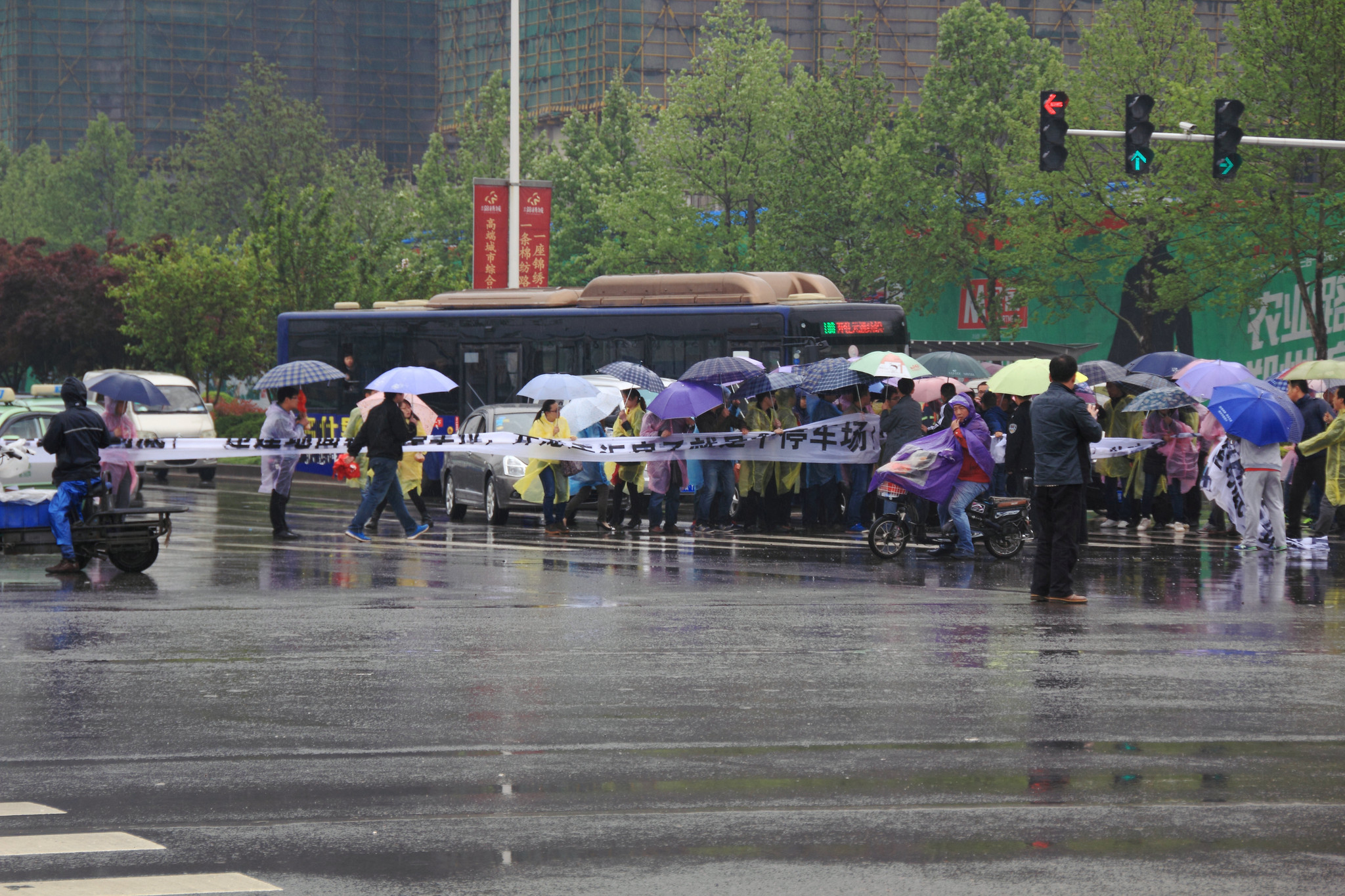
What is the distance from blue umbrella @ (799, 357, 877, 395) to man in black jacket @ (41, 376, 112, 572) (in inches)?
340

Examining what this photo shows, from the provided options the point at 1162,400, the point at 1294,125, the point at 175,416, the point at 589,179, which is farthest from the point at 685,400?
the point at 589,179

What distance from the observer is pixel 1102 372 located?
880 inches

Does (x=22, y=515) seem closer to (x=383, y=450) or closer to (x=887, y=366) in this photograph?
(x=383, y=450)

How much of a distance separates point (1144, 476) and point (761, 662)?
479 inches

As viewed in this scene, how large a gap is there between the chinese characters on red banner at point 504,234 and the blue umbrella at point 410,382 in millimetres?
13917

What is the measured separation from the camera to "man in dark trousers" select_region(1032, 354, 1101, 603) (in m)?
13.4

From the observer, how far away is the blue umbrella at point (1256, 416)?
17.8m

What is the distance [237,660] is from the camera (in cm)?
1044

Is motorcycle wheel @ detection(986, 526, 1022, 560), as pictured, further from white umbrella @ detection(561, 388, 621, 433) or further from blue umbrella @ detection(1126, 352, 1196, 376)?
blue umbrella @ detection(1126, 352, 1196, 376)

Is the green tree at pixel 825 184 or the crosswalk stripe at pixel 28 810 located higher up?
the green tree at pixel 825 184

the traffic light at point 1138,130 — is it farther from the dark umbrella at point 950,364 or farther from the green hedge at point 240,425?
the green hedge at point 240,425

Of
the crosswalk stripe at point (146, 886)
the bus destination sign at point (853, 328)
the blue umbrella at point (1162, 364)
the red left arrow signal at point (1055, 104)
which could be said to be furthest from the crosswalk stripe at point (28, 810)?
the bus destination sign at point (853, 328)

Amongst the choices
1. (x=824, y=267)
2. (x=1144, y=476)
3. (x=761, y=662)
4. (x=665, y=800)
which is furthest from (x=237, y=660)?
(x=824, y=267)

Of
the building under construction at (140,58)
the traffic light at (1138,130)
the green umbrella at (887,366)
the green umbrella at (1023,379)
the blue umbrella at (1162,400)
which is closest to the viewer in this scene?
the green umbrella at (1023,379)
